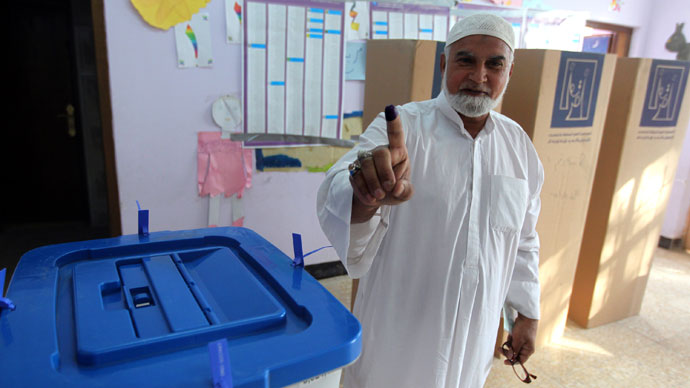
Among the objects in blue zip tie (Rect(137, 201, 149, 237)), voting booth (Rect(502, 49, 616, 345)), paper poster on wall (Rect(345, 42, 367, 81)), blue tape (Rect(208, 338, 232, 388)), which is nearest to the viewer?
blue tape (Rect(208, 338, 232, 388))

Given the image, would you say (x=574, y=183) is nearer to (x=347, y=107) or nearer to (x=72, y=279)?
(x=347, y=107)

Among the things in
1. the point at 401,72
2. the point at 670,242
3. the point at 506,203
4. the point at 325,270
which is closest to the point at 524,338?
the point at 506,203

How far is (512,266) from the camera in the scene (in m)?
1.17

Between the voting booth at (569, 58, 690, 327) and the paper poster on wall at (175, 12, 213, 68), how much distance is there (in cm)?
208

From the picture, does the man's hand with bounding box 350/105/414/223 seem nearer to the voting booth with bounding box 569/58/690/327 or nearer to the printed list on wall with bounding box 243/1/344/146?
the printed list on wall with bounding box 243/1/344/146

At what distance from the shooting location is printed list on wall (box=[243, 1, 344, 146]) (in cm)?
224

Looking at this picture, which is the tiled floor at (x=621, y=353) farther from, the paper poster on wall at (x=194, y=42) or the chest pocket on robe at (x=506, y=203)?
the paper poster on wall at (x=194, y=42)

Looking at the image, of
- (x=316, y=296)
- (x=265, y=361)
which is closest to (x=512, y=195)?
(x=316, y=296)

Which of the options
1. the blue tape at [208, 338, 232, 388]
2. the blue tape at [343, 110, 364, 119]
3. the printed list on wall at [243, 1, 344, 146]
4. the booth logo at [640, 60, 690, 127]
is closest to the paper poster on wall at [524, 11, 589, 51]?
the booth logo at [640, 60, 690, 127]

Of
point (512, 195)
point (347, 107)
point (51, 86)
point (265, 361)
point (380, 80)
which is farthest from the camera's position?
point (51, 86)

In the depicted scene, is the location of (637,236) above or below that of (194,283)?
below

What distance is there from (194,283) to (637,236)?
2513 millimetres

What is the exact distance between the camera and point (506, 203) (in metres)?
1.08

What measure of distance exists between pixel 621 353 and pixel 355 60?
2124mm
